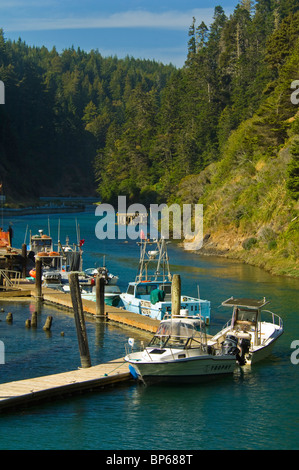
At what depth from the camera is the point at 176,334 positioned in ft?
93.6

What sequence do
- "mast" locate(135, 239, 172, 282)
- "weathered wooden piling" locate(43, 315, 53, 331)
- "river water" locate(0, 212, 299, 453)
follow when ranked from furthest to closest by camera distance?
"mast" locate(135, 239, 172, 282), "weathered wooden piling" locate(43, 315, 53, 331), "river water" locate(0, 212, 299, 453)

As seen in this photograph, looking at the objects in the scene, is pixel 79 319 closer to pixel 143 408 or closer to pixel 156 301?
pixel 143 408

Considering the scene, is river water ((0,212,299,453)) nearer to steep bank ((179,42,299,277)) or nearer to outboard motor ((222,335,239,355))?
outboard motor ((222,335,239,355))

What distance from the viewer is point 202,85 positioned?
5655 inches

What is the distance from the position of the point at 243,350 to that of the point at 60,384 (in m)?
8.95

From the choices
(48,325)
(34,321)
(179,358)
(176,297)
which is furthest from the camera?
(34,321)

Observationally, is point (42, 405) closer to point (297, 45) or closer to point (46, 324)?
point (46, 324)

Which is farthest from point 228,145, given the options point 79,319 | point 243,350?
point 79,319

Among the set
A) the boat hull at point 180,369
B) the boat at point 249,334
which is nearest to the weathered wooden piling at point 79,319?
the boat hull at point 180,369

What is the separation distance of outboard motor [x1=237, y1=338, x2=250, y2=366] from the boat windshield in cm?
238

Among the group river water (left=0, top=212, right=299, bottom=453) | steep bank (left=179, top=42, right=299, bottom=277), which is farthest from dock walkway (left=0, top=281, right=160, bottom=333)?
steep bank (left=179, top=42, right=299, bottom=277)

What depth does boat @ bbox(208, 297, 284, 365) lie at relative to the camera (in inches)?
1196

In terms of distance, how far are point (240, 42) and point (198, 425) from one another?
452ft

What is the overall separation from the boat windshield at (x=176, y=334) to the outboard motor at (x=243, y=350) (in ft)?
7.80
